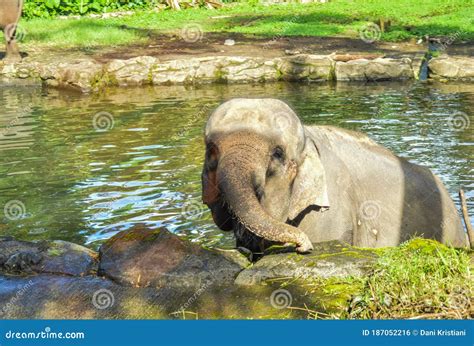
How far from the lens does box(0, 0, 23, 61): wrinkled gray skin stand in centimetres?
2364

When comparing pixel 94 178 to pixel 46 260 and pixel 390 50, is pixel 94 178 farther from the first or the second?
pixel 390 50

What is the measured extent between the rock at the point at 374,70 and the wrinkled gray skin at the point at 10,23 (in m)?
8.56

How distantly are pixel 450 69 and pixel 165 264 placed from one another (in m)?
15.3

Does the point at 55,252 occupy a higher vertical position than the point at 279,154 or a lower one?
lower

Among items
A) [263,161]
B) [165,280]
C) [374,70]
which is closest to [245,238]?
[263,161]

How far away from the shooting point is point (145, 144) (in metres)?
14.8

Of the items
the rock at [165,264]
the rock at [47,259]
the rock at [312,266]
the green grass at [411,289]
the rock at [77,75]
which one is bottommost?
the rock at [77,75]

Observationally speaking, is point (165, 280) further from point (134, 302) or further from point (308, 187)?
point (308, 187)

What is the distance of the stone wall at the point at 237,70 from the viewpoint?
20.6m

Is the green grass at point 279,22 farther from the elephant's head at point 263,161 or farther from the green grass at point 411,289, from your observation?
the green grass at point 411,289

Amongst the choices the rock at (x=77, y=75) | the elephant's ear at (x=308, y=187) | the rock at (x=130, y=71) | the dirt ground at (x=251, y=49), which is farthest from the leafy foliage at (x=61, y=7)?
the elephant's ear at (x=308, y=187)

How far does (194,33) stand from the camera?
28.6 metres

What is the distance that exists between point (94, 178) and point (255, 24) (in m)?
18.5

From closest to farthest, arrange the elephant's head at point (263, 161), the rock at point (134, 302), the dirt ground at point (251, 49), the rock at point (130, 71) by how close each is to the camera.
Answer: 1. the rock at point (134, 302)
2. the elephant's head at point (263, 161)
3. the rock at point (130, 71)
4. the dirt ground at point (251, 49)
